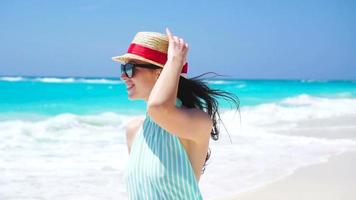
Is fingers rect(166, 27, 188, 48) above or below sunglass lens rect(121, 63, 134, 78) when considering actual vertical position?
above

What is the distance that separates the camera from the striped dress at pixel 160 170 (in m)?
2.05

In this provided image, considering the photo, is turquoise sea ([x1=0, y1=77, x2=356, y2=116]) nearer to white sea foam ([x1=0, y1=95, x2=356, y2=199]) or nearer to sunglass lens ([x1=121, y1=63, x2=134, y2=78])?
sunglass lens ([x1=121, y1=63, x2=134, y2=78])

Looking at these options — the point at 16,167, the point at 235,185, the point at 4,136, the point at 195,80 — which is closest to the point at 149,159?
the point at 195,80

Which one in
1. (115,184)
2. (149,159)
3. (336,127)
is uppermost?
(149,159)

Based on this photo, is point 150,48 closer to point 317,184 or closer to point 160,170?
point 160,170

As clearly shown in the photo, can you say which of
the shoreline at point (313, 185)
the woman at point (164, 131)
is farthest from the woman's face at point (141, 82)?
the shoreline at point (313, 185)

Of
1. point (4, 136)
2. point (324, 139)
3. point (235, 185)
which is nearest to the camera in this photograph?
point (235, 185)

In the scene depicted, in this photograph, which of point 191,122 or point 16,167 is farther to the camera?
point 16,167

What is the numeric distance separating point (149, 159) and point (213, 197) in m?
3.78

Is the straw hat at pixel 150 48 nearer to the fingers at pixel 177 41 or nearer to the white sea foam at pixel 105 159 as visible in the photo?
the fingers at pixel 177 41

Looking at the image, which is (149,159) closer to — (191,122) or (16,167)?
(191,122)

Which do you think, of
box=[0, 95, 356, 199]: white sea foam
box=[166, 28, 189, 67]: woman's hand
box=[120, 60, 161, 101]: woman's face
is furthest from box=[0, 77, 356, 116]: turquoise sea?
box=[0, 95, 356, 199]: white sea foam

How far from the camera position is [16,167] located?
7695 millimetres

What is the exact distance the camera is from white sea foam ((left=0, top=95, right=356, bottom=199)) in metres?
6.27
